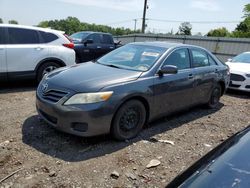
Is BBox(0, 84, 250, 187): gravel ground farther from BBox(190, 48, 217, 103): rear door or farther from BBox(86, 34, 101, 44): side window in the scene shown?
BBox(86, 34, 101, 44): side window

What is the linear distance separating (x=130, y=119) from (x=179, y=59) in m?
1.81

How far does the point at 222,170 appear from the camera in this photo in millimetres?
2102

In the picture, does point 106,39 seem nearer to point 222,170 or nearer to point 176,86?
point 176,86

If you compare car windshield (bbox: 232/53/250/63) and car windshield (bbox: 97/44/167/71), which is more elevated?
car windshield (bbox: 97/44/167/71)

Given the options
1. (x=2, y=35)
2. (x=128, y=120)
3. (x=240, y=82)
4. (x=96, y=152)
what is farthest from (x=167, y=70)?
(x=240, y=82)

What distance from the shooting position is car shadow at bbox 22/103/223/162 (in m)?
4.13

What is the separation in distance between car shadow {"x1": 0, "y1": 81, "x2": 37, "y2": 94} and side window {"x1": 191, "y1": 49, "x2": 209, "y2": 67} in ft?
14.4

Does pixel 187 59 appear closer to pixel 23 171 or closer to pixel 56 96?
pixel 56 96

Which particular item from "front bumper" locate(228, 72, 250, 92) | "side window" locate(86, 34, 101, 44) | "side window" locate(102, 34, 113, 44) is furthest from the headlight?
"side window" locate(102, 34, 113, 44)

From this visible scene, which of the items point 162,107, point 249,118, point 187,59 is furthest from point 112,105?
point 249,118

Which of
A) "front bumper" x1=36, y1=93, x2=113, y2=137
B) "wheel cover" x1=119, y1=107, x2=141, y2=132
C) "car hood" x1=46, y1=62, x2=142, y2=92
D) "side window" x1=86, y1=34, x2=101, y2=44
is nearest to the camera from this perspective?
"front bumper" x1=36, y1=93, x2=113, y2=137

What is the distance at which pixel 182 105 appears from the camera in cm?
576

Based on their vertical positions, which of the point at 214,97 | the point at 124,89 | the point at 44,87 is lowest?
the point at 214,97

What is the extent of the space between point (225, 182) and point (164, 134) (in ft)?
10.6
